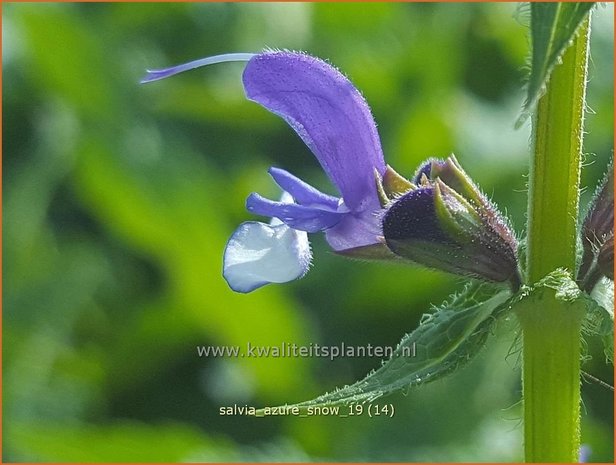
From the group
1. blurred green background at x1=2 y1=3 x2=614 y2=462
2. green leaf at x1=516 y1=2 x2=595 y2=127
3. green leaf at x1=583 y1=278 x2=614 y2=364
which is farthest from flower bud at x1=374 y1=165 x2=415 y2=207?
blurred green background at x1=2 y1=3 x2=614 y2=462

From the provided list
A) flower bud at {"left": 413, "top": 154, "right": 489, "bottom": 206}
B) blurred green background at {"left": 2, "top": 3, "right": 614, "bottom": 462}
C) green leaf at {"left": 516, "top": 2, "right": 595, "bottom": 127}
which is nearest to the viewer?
green leaf at {"left": 516, "top": 2, "right": 595, "bottom": 127}

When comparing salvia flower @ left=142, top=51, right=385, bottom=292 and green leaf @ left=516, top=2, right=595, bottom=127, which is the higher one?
salvia flower @ left=142, top=51, right=385, bottom=292

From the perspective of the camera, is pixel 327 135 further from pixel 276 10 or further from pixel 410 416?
pixel 276 10

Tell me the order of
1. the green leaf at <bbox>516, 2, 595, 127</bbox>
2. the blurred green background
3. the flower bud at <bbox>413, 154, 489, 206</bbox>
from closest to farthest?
the green leaf at <bbox>516, 2, 595, 127</bbox> → the flower bud at <bbox>413, 154, 489, 206</bbox> → the blurred green background

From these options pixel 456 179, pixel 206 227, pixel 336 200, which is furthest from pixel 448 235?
pixel 206 227

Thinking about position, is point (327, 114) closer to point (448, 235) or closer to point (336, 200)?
point (336, 200)

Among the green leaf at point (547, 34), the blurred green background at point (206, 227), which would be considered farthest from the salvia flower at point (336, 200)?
the blurred green background at point (206, 227)

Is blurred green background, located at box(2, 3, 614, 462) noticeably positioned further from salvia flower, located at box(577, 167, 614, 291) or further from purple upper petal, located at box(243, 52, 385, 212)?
salvia flower, located at box(577, 167, 614, 291)
